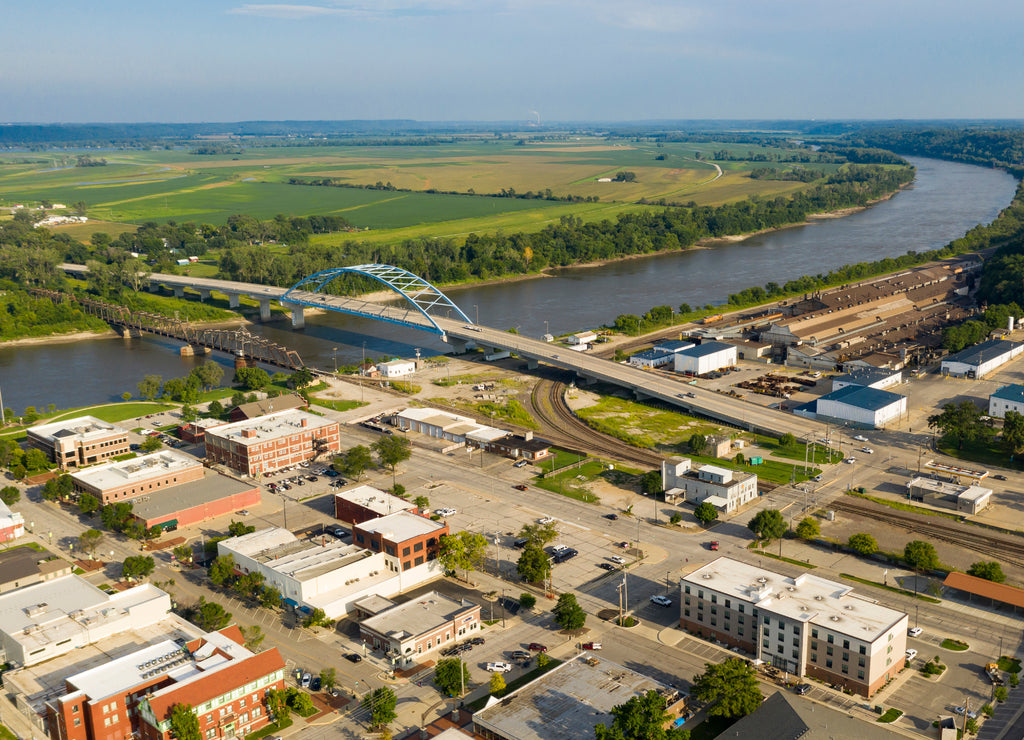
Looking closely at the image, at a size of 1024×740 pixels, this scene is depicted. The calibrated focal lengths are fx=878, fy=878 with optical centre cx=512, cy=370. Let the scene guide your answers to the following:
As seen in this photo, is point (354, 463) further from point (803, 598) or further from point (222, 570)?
point (803, 598)

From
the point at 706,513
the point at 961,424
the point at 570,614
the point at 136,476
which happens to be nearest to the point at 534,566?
the point at 570,614

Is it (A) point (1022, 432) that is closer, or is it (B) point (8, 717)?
(B) point (8, 717)

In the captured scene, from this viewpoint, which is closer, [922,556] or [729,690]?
[729,690]

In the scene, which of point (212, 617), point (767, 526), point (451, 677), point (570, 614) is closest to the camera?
point (451, 677)

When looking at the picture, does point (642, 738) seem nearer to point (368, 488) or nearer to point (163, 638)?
point (163, 638)

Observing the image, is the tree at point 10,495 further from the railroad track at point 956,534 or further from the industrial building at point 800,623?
the railroad track at point 956,534

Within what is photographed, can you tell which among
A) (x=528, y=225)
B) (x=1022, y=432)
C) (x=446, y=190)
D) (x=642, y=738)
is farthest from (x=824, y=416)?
(x=446, y=190)

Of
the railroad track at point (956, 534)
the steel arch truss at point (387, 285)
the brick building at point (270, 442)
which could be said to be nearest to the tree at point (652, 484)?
the railroad track at point (956, 534)
